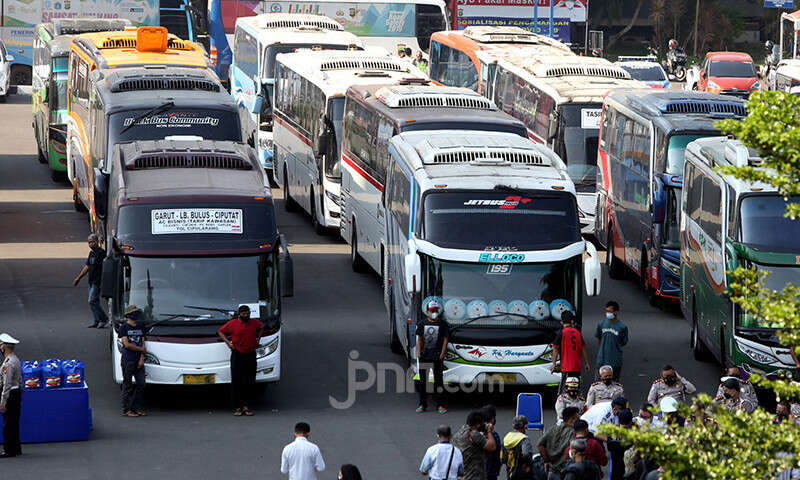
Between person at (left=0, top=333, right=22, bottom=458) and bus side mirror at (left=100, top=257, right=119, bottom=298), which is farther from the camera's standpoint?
bus side mirror at (left=100, top=257, right=119, bottom=298)

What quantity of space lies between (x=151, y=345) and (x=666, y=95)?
37.8 ft

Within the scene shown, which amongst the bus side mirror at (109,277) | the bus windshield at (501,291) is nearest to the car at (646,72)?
the bus windshield at (501,291)

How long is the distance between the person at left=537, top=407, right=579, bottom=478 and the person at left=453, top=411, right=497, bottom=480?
2.01 feet

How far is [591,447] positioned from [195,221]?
21.7ft

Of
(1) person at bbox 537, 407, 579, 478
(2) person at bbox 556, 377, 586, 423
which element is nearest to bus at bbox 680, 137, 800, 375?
(2) person at bbox 556, 377, 586, 423

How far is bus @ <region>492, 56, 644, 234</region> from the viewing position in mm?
29141

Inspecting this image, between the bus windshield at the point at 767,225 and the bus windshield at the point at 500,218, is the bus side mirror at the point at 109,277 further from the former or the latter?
the bus windshield at the point at 767,225

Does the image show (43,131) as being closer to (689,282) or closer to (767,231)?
(689,282)

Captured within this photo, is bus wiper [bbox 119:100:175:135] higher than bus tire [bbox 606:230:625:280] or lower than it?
higher

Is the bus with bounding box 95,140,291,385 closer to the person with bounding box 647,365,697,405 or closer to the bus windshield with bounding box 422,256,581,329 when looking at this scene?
the bus windshield with bounding box 422,256,581,329

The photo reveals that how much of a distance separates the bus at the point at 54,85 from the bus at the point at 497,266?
16011 mm

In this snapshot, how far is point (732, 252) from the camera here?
1931 cm

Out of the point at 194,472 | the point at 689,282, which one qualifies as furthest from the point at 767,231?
the point at 194,472

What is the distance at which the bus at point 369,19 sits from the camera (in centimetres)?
4956
